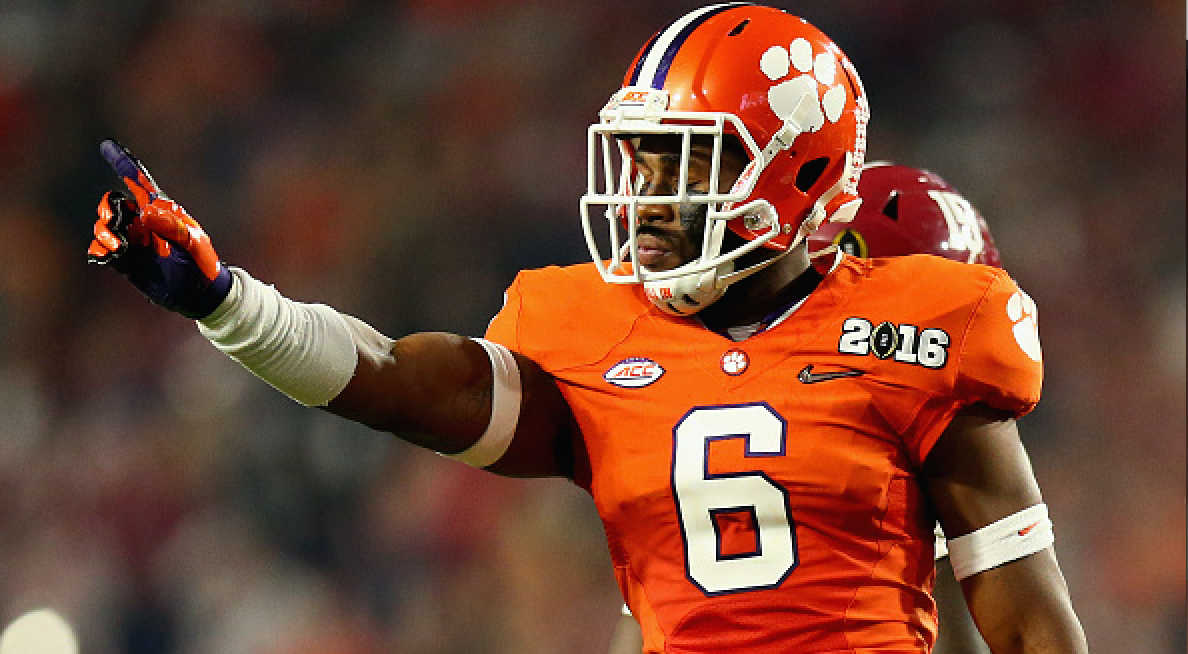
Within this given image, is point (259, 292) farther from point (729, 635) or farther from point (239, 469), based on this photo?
point (239, 469)

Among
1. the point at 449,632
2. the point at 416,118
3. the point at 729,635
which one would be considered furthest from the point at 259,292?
the point at 416,118

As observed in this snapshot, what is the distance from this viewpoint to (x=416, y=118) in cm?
354

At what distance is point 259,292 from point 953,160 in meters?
2.74

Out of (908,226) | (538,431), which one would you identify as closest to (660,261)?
(538,431)

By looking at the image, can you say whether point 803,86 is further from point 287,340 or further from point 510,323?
point 287,340

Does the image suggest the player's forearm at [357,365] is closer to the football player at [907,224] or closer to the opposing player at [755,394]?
the opposing player at [755,394]

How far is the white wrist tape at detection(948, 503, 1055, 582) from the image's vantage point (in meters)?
1.45

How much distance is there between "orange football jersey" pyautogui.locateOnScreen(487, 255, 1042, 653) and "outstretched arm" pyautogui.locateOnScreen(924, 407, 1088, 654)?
0.09ft

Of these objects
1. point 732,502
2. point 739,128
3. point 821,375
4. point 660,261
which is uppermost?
point 739,128

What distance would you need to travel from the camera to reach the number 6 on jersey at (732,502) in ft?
4.70

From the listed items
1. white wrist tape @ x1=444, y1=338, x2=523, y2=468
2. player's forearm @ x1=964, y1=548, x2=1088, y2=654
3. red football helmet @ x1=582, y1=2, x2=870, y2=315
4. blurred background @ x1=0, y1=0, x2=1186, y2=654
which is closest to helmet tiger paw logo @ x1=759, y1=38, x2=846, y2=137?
red football helmet @ x1=582, y1=2, x2=870, y2=315

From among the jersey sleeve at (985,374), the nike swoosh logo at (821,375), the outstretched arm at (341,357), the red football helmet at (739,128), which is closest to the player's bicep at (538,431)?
the outstretched arm at (341,357)

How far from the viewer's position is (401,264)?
3400 millimetres

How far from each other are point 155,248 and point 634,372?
0.58m
